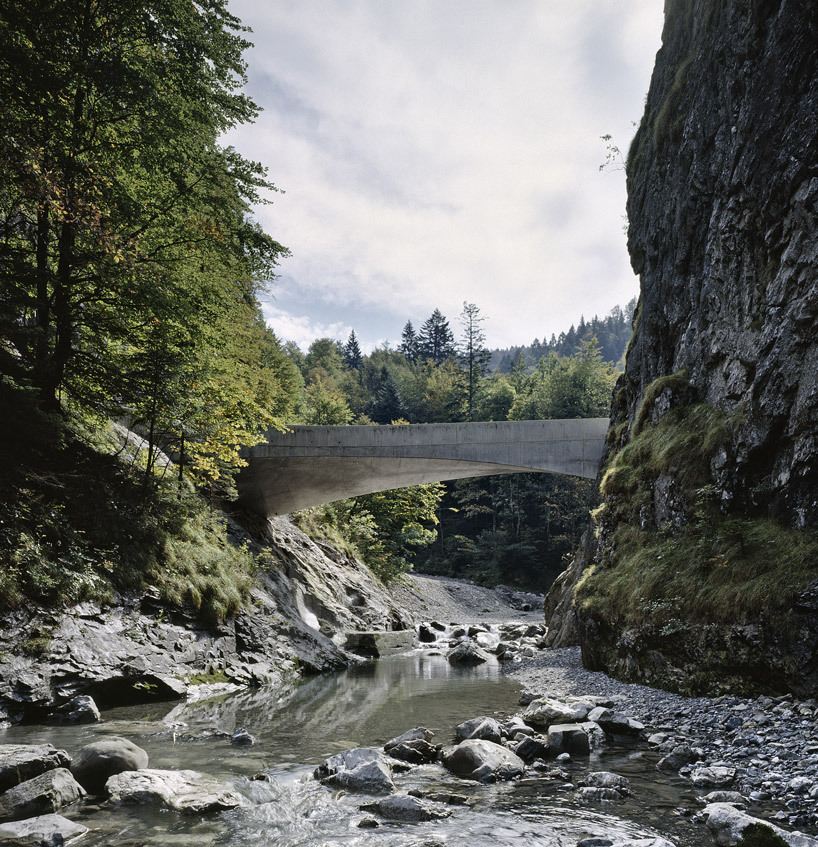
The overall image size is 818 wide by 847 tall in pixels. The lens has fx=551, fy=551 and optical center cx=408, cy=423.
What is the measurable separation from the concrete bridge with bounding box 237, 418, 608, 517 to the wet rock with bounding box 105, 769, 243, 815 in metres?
15.9

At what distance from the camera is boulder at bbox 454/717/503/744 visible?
6.98 meters

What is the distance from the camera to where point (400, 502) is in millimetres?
34000

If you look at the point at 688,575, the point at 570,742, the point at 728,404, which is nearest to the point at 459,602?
the point at 688,575

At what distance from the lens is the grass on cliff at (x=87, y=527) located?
8164mm

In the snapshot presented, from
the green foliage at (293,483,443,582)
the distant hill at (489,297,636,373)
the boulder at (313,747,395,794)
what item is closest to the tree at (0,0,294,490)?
the boulder at (313,747,395,794)

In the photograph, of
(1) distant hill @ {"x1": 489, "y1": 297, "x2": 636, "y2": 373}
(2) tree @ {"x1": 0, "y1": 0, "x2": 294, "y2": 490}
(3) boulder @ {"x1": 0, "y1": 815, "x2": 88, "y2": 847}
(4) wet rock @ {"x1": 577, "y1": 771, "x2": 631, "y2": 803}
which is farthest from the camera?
(1) distant hill @ {"x1": 489, "y1": 297, "x2": 636, "y2": 373}

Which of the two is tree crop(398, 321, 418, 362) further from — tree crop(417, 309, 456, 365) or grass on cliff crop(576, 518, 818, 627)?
grass on cliff crop(576, 518, 818, 627)

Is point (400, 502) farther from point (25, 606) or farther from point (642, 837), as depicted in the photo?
point (642, 837)

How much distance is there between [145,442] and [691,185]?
1611cm

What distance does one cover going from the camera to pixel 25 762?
4891 millimetres

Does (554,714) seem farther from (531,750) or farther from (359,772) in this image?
(359,772)

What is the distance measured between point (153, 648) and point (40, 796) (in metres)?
5.35

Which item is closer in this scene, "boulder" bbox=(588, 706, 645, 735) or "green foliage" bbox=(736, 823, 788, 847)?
"green foliage" bbox=(736, 823, 788, 847)

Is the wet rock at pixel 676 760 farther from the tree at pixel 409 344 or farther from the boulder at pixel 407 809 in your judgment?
the tree at pixel 409 344
